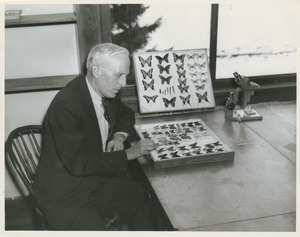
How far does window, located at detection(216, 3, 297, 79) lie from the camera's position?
2627 millimetres

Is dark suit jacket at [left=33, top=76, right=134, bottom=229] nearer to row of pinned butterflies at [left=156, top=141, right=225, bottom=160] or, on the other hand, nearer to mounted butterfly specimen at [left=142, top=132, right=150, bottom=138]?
row of pinned butterflies at [left=156, top=141, right=225, bottom=160]

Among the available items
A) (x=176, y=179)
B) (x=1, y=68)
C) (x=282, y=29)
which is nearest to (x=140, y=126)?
(x=176, y=179)

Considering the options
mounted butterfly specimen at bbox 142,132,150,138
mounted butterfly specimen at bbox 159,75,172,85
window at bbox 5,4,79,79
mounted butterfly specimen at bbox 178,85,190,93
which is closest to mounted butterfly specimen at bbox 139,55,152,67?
mounted butterfly specimen at bbox 159,75,172,85

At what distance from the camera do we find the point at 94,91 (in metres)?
1.99

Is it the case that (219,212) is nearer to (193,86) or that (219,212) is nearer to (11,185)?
(193,86)

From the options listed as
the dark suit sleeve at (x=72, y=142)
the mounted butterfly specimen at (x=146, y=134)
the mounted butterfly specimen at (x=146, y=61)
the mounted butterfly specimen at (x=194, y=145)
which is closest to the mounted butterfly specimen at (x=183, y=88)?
the mounted butterfly specimen at (x=146, y=61)

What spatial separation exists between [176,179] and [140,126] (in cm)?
62

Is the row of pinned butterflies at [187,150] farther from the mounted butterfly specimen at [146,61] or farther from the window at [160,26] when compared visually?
the window at [160,26]

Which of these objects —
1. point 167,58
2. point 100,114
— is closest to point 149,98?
point 167,58

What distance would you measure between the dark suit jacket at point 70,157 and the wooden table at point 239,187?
9.5 inches

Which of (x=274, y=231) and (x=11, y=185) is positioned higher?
(x=274, y=231)

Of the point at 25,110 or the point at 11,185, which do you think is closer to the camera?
the point at 25,110

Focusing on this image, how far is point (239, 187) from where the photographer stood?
66.2 inches

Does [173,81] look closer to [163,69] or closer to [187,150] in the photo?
[163,69]
